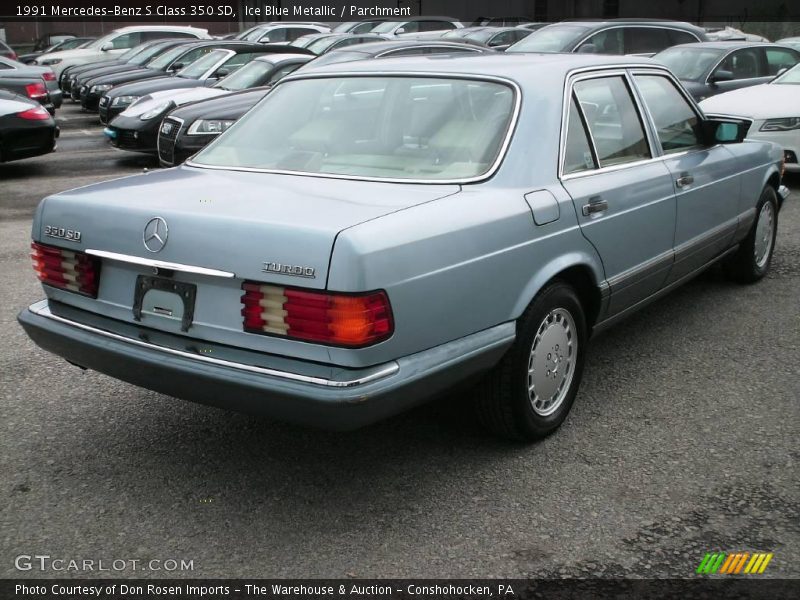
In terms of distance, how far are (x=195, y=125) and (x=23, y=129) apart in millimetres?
2449

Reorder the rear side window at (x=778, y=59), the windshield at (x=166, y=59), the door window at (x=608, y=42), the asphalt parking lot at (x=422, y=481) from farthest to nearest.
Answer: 1. the windshield at (x=166, y=59)
2. the door window at (x=608, y=42)
3. the rear side window at (x=778, y=59)
4. the asphalt parking lot at (x=422, y=481)

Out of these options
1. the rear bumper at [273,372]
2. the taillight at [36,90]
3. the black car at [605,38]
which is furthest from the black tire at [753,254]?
the taillight at [36,90]

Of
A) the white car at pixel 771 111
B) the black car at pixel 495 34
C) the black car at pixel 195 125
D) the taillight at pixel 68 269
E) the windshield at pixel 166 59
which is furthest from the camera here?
the black car at pixel 495 34

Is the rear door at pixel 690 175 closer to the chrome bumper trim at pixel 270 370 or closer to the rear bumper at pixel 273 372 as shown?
the rear bumper at pixel 273 372

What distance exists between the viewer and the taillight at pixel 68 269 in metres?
3.41

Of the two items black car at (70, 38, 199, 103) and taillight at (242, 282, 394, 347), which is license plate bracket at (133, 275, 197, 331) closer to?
taillight at (242, 282, 394, 347)

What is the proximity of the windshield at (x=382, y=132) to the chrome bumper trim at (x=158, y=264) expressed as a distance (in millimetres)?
837

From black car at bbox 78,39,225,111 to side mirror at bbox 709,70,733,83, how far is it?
27.8ft

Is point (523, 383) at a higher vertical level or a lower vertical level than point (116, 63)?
lower

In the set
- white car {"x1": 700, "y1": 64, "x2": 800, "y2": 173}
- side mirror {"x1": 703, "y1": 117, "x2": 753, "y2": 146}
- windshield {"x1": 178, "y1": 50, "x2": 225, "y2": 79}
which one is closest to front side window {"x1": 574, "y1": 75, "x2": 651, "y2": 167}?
side mirror {"x1": 703, "y1": 117, "x2": 753, "y2": 146}

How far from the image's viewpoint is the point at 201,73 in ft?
44.0

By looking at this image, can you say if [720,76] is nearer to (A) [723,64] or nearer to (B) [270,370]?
(A) [723,64]

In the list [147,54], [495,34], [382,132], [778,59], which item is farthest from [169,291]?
[495,34]

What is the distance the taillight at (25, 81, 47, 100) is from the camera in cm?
1362
